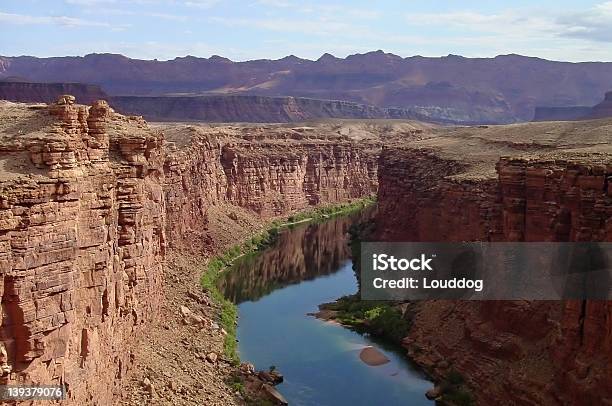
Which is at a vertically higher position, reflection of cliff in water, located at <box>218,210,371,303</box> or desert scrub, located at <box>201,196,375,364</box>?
desert scrub, located at <box>201,196,375,364</box>

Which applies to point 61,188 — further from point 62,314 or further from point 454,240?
point 454,240

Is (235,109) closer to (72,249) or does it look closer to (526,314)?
→ (526,314)

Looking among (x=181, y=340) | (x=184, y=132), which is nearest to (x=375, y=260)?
(x=181, y=340)

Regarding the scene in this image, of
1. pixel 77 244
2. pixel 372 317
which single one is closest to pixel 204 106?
pixel 372 317

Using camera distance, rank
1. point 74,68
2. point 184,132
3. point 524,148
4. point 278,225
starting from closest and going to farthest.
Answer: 1. point 524,148
2. point 184,132
3. point 278,225
4. point 74,68

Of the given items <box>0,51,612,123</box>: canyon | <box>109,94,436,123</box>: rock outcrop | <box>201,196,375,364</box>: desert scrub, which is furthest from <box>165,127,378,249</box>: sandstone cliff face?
<box>0,51,612,123</box>: canyon

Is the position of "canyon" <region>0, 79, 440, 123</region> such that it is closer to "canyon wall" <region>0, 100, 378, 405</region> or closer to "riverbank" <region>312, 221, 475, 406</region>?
"riverbank" <region>312, 221, 475, 406</region>
